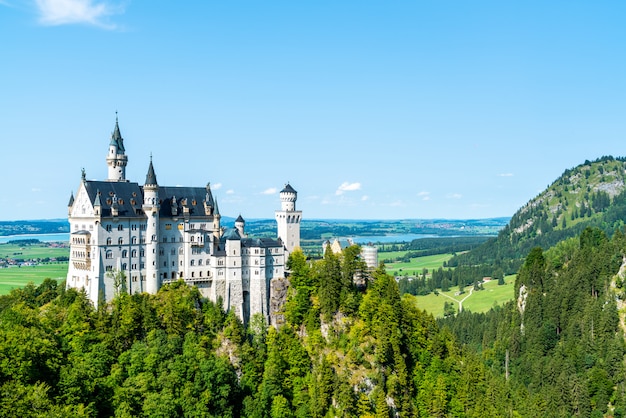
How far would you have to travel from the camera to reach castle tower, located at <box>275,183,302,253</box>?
105 meters

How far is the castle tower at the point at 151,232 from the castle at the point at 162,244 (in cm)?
14

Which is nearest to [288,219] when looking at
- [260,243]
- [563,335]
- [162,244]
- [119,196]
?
[260,243]

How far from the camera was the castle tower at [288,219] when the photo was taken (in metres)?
105

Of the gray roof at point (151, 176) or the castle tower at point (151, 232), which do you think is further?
the gray roof at point (151, 176)

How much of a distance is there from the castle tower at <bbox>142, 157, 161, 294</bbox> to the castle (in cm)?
14

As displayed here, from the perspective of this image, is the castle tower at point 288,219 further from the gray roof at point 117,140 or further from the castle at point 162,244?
the gray roof at point 117,140

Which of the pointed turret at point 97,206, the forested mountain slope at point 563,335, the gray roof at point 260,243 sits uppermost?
the pointed turret at point 97,206

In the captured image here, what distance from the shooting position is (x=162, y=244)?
9806 centimetres

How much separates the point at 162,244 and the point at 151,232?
3014mm

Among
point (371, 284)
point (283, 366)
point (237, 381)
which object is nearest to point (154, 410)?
point (237, 381)

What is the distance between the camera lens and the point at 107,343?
8531cm

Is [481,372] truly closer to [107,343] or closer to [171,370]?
[171,370]

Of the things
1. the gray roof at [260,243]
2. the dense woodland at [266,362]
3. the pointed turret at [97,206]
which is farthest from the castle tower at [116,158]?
the gray roof at [260,243]

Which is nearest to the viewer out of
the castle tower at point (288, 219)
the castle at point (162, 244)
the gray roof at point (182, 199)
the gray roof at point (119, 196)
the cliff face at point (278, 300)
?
the castle at point (162, 244)
